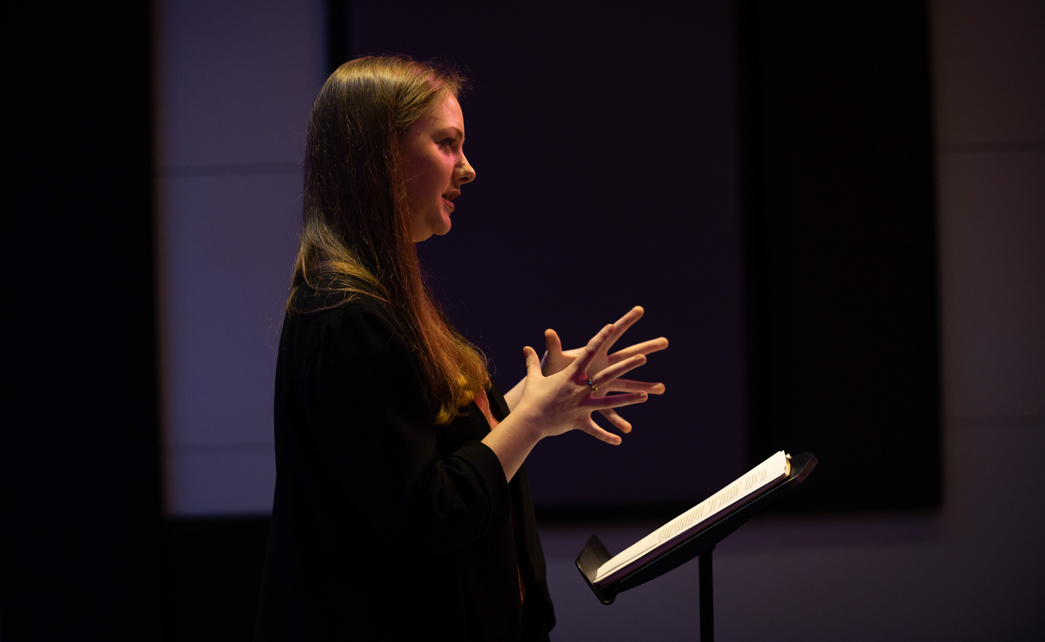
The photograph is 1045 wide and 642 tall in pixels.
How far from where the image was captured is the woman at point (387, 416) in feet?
3.14

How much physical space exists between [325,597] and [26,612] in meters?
2.01

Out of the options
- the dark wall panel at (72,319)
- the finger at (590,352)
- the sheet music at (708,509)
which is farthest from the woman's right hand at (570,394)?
the dark wall panel at (72,319)

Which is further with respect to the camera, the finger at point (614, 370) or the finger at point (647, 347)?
the finger at point (647, 347)

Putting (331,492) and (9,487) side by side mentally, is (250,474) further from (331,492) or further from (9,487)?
(331,492)

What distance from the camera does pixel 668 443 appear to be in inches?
92.2

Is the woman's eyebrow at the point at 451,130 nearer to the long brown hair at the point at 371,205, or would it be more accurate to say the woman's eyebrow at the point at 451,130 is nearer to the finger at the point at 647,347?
the long brown hair at the point at 371,205

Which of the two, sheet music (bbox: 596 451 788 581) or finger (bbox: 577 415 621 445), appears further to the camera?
finger (bbox: 577 415 621 445)

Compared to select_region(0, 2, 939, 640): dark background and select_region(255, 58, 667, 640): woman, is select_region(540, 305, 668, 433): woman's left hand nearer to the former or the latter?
select_region(255, 58, 667, 640): woman

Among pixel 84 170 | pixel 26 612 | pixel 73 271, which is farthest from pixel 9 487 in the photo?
pixel 84 170

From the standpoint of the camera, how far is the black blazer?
3.12 ft

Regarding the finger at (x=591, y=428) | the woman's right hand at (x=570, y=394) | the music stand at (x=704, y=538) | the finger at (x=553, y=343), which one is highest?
the finger at (x=553, y=343)

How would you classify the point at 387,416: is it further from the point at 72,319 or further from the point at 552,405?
the point at 72,319

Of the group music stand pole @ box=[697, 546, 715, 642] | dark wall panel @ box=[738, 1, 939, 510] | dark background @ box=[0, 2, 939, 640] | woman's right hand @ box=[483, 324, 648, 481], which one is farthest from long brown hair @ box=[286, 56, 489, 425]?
dark wall panel @ box=[738, 1, 939, 510]

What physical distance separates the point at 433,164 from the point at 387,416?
20.1 inches
